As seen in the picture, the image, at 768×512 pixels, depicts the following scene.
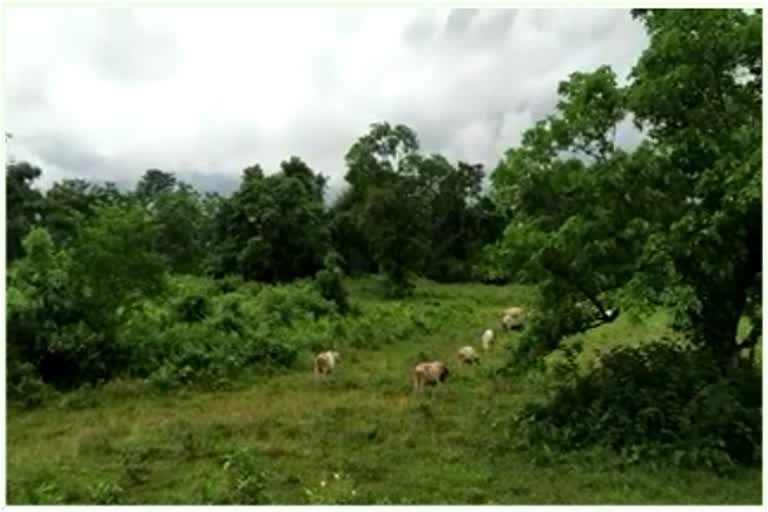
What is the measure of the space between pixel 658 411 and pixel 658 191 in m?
2.61

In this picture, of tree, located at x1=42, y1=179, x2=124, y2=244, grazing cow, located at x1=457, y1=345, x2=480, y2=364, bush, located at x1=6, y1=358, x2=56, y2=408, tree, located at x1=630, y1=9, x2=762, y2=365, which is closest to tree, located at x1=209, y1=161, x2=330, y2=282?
tree, located at x1=42, y1=179, x2=124, y2=244

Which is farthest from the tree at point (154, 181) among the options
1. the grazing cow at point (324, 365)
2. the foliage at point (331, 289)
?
the grazing cow at point (324, 365)

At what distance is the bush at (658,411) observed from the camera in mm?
10453

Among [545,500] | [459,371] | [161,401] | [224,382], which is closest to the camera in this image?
[545,500]

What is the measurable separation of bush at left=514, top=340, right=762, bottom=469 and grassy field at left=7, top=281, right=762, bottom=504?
0.35 m

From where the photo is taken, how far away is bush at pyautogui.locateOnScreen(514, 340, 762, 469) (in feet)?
34.3

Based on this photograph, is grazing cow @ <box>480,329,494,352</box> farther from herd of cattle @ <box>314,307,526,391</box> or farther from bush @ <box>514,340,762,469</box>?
bush @ <box>514,340,762,469</box>

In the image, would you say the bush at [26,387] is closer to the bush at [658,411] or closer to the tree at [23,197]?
the bush at [658,411]

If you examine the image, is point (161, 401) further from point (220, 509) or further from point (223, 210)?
point (223, 210)

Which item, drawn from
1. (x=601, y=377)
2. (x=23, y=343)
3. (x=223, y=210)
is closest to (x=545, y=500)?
(x=601, y=377)

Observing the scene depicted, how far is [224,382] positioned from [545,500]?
854cm

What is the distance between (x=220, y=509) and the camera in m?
8.48

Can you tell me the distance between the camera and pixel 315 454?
11.2 m

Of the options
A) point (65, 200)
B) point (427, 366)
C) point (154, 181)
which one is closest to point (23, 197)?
point (65, 200)
